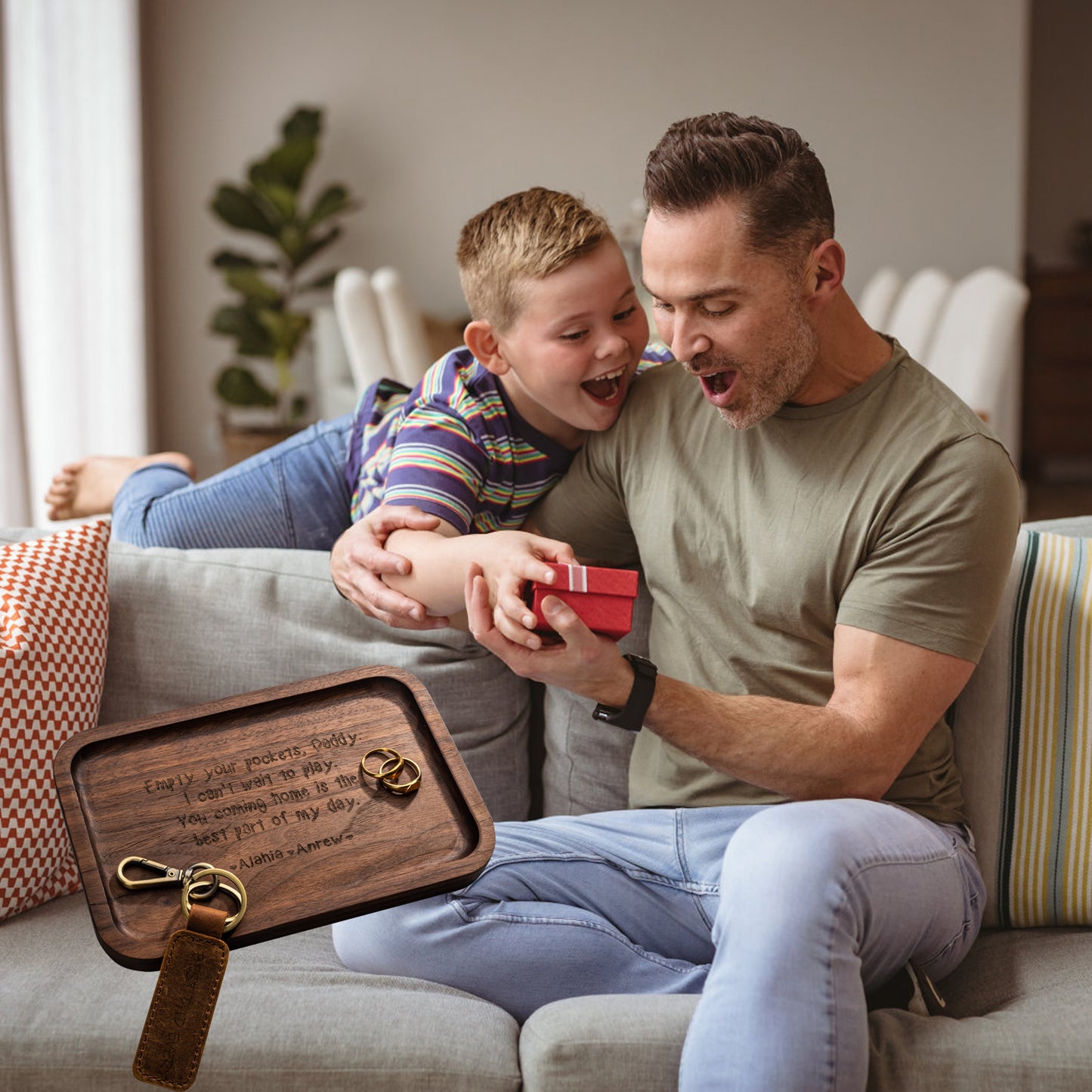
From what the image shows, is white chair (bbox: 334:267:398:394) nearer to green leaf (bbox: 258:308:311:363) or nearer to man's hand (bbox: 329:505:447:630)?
green leaf (bbox: 258:308:311:363)

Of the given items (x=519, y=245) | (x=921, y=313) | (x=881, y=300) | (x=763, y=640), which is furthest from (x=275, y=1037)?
(x=881, y=300)

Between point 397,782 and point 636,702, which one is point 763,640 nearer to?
point 636,702

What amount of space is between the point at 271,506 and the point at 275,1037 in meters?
0.98

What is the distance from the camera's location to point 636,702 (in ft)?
3.89

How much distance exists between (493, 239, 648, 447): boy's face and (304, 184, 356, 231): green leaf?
3.89 m

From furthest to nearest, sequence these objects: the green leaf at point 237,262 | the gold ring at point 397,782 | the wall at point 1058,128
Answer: the wall at point 1058,128
the green leaf at point 237,262
the gold ring at point 397,782

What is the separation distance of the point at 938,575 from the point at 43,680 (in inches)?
39.5

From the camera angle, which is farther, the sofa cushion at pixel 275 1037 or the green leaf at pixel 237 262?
the green leaf at pixel 237 262

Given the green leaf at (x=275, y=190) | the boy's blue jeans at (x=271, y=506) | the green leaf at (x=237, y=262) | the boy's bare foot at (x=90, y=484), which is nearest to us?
the boy's blue jeans at (x=271, y=506)

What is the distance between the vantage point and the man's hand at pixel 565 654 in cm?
114

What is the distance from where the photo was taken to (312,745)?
1.25 metres

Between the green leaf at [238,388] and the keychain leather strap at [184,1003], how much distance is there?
4.46m

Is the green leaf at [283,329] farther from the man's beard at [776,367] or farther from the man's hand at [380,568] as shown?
the man's beard at [776,367]

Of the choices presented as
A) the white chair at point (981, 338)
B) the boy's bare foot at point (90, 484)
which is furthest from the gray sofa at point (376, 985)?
the white chair at point (981, 338)
